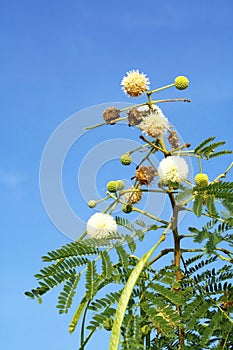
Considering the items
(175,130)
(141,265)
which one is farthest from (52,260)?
(175,130)

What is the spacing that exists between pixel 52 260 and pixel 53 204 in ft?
1.17

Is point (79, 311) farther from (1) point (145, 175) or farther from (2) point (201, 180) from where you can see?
(2) point (201, 180)

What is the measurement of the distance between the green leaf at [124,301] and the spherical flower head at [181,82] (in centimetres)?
78

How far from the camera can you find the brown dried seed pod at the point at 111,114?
2.52 metres

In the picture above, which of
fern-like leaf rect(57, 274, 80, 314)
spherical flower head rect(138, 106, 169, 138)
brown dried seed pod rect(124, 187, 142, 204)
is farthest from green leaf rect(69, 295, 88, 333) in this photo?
spherical flower head rect(138, 106, 169, 138)

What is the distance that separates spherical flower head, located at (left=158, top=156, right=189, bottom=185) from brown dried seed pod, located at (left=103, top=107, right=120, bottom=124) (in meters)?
0.30

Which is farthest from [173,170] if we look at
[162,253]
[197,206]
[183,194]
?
[162,253]

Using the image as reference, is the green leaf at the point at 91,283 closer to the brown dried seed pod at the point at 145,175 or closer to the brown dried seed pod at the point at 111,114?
the brown dried seed pod at the point at 145,175

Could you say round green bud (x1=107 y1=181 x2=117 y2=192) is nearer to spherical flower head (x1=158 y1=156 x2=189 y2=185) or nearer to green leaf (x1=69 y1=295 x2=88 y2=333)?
spherical flower head (x1=158 y1=156 x2=189 y2=185)

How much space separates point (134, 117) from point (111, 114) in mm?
104

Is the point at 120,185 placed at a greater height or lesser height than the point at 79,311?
greater

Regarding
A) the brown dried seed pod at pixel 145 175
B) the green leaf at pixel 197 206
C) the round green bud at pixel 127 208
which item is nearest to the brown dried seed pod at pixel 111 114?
the brown dried seed pod at pixel 145 175

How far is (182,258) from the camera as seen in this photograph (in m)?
2.42

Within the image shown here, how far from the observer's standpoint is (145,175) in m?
2.46
